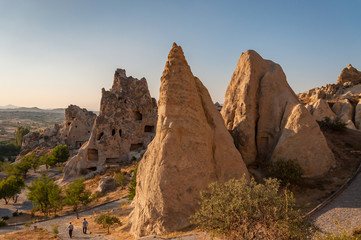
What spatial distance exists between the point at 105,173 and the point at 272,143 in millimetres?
23055

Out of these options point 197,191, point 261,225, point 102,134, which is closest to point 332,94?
point 102,134

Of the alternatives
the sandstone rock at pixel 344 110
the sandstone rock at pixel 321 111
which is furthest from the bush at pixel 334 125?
the sandstone rock at pixel 344 110

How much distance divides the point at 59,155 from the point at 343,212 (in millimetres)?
46710

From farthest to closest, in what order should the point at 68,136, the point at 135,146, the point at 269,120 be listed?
1. the point at 68,136
2. the point at 135,146
3. the point at 269,120

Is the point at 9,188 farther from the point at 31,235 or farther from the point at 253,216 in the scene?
the point at 253,216

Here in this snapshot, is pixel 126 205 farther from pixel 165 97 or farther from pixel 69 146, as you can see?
pixel 69 146

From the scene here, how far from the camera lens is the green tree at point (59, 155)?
4541 cm

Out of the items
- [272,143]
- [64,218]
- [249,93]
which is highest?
[249,93]

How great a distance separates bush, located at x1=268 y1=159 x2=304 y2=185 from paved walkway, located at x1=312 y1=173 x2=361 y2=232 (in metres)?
2.60

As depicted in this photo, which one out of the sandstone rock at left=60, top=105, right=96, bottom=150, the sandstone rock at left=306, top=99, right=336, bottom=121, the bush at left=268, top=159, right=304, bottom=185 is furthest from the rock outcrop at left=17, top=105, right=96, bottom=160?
the bush at left=268, top=159, right=304, bottom=185

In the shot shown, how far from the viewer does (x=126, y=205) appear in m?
22.3

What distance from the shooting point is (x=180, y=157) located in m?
13.1

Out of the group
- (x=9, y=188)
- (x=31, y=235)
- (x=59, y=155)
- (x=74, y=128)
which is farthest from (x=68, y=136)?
(x=31, y=235)

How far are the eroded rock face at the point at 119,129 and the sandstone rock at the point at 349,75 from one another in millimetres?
46775
